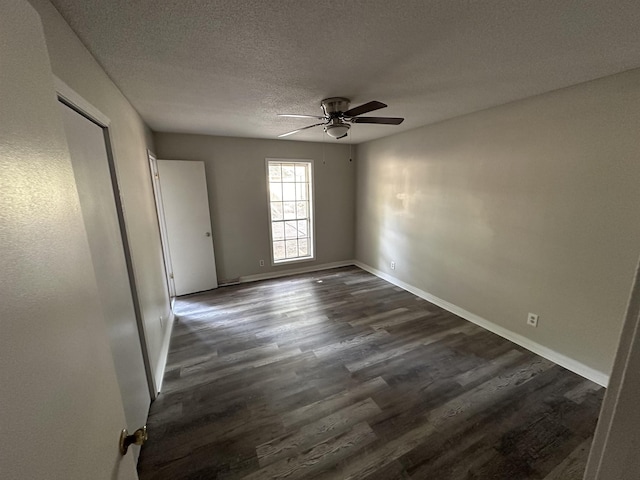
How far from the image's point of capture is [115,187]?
1.64 meters

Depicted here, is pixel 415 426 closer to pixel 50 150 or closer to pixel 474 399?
pixel 474 399

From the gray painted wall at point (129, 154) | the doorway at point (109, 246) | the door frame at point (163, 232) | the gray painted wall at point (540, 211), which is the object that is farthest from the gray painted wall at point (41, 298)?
the gray painted wall at point (540, 211)

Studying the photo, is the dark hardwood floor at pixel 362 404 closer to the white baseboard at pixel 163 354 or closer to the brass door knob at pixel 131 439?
the white baseboard at pixel 163 354

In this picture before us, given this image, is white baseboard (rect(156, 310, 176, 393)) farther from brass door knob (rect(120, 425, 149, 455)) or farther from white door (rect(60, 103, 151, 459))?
brass door knob (rect(120, 425, 149, 455))

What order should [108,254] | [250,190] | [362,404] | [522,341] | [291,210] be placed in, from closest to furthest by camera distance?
1. [108,254]
2. [362,404]
3. [522,341]
4. [250,190]
5. [291,210]

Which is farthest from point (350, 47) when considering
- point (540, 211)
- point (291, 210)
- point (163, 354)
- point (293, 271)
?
point (293, 271)

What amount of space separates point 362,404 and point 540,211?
2.27 meters

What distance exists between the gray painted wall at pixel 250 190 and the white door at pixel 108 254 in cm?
234

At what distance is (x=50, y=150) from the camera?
23.0 inches

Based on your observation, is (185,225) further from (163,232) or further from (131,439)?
(131,439)

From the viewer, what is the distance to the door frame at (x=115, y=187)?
3.82ft

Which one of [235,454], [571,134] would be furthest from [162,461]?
[571,134]

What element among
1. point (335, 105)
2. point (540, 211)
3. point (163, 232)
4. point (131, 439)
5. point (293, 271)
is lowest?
point (293, 271)

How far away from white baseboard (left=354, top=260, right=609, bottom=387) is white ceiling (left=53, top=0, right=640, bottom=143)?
1.97 meters
